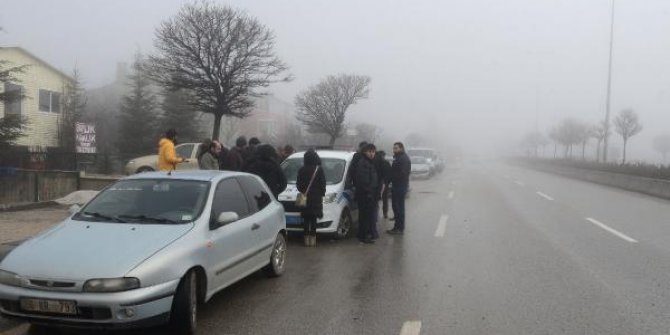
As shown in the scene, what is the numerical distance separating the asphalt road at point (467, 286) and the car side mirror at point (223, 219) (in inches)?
34.3

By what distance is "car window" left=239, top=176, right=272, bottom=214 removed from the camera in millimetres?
7001

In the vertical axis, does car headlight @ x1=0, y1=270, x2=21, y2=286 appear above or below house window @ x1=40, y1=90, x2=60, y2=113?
below

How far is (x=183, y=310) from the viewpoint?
4.99 meters

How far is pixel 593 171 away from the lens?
33500 millimetres

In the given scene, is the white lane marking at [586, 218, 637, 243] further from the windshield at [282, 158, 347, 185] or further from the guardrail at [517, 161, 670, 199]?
the guardrail at [517, 161, 670, 199]

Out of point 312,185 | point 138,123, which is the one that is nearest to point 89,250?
point 312,185

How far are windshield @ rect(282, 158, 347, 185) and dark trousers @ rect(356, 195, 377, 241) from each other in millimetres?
824

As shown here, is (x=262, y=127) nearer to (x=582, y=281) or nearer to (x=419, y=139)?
(x=419, y=139)

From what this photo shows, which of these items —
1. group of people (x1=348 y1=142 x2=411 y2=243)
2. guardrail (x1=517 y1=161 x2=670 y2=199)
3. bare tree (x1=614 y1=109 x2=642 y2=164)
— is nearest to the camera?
group of people (x1=348 y1=142 x2=411 y2=243)

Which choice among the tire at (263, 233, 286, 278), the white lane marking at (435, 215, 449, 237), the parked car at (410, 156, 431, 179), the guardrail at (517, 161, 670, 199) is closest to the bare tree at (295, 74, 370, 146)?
the parked car at (410, 156, 431, 179)

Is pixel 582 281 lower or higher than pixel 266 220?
lower

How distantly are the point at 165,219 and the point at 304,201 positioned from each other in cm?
414

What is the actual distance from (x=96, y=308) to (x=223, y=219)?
1.58 metres

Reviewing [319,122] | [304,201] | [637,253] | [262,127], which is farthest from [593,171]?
[262,127]
